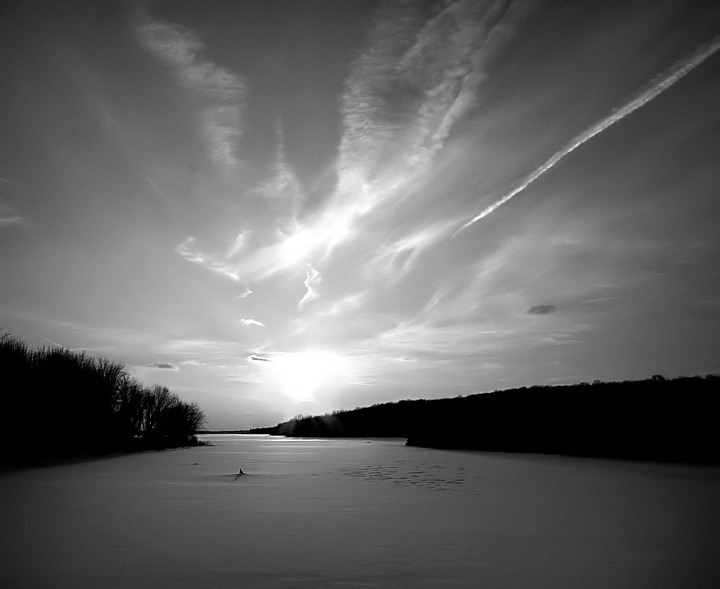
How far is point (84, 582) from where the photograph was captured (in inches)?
267

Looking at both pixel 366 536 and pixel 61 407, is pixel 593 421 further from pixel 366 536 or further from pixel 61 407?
pixel 61 407

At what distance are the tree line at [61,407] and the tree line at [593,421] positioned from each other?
36266mm

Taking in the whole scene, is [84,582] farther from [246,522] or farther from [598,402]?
[598,402]

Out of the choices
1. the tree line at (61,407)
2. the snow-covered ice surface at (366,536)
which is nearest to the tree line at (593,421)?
the snow-covered ice surface at (366,536)

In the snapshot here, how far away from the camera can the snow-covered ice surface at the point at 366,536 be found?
7.07 m

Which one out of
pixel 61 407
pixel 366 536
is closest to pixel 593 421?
pixel 366 536

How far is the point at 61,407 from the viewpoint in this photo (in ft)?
128

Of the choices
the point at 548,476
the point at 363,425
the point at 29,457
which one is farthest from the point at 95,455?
the point at 363,425

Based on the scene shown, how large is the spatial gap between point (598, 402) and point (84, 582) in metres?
39.0

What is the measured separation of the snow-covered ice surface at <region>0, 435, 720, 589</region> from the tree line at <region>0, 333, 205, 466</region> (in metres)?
18.0

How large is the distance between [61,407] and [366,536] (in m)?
37.1

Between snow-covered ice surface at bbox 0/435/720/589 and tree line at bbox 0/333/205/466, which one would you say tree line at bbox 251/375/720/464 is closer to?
snow-covered ice surface at bbox 0/435/720/589

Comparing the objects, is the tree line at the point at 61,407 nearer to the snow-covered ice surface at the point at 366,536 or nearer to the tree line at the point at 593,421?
the snow-covered ice surface at the point at 366,536

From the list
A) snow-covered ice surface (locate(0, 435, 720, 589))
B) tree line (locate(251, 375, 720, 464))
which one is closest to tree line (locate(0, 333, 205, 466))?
snow-covered ice surface (locate(0, 435, 720, 589))
